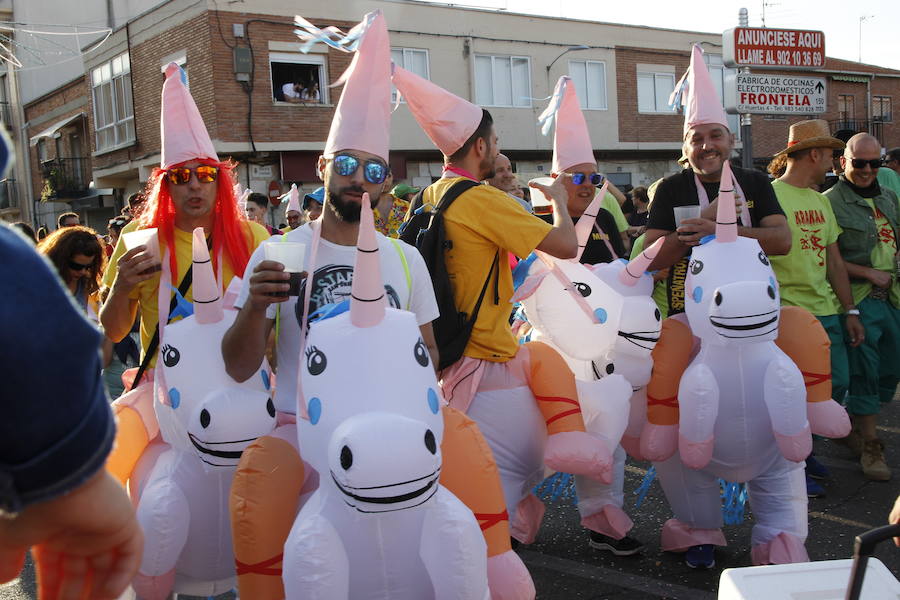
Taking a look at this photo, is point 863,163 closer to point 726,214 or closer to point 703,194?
point 703,194

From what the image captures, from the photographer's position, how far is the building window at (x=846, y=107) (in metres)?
31.2

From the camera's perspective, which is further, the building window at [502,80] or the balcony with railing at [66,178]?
the balcony with railing at [66,178]

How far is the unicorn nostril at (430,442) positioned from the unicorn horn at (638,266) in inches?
72.1

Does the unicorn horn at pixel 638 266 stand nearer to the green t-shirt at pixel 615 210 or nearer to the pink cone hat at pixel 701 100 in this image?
the pink cone hat at pixel 701 100

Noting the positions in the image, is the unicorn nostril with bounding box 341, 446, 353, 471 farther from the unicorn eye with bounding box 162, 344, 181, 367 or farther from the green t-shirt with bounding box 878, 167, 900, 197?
the green t-shirt with bounding box 878, 167, 900, 197

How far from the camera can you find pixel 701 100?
3.95 metres

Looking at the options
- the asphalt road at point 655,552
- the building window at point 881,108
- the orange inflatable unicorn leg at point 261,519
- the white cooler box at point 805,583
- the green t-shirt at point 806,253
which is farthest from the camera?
the building window at point 881,108

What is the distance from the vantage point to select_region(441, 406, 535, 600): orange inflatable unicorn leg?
2461 millimetres

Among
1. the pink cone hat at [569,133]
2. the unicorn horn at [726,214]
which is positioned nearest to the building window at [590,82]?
the pink cone hat at [569,133]

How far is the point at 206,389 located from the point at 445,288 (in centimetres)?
102

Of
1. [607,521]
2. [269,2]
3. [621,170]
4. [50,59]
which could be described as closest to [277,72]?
[269,2]

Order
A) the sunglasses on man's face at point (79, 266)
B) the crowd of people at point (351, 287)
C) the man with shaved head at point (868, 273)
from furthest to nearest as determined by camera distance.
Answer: the man with shaved head at point (868, 273) → the sunglasses on man's face at point (79, 266) → the crowd of people at point (351, 287)

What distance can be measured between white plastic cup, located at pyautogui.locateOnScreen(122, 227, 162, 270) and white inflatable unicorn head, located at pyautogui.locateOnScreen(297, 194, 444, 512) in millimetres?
944

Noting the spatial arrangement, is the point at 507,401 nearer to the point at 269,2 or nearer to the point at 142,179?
the point at 269,2
